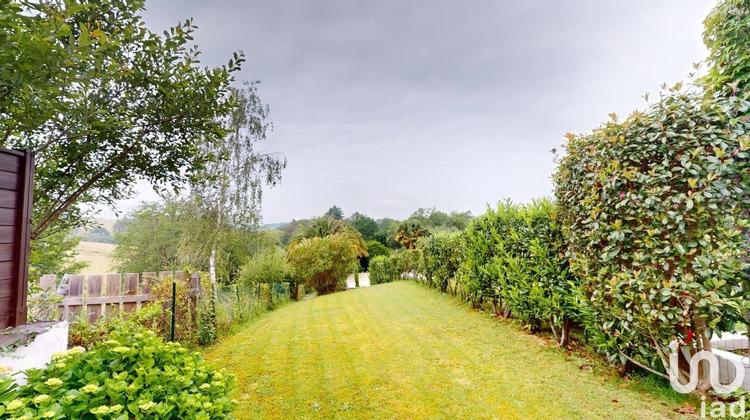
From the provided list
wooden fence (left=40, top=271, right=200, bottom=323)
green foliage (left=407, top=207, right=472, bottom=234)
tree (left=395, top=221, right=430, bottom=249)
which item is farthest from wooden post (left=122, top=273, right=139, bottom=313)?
green foliage (left=407, top=207, right=472, bottom=234)

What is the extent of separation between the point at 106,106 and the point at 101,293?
3578 mm

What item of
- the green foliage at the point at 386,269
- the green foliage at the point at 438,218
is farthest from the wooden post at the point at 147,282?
the green foliage at the point at 438,218

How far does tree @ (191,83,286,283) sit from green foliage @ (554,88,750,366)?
35.3 feet

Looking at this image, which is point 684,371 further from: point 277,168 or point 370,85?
point 277,168

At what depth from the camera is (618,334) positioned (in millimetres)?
3232

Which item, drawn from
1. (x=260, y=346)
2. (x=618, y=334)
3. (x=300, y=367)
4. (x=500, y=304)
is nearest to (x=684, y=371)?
(x=618, y=334)

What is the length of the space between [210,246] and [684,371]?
11781 millimetres

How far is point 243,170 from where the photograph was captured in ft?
36.9

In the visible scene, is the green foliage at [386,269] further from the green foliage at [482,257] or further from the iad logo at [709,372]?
the iad logo at [709,372]

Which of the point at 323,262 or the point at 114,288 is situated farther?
the point at 323,262

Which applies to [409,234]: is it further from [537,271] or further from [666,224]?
[666,224]

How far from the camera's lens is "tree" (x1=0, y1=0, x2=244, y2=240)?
5.80 ft

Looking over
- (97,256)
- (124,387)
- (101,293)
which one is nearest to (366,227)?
(97,256)

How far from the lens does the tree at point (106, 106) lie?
177 cm
